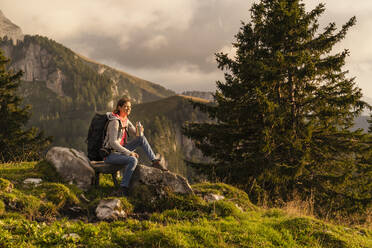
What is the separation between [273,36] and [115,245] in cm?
1391

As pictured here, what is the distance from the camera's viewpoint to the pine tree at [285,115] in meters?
12.5

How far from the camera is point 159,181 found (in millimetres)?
7434

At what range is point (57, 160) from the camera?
25.5ft

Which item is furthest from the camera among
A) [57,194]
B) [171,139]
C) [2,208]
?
[171,139]

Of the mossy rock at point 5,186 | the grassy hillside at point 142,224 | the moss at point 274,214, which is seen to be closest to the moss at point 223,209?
the grassy hillside at point 142,224

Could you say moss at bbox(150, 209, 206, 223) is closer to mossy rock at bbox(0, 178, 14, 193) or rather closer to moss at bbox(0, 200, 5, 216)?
moss at bbox(0, 200, 5, 216)

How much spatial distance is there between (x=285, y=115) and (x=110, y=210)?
10.0 meters

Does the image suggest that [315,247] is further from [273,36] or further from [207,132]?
[273,36]

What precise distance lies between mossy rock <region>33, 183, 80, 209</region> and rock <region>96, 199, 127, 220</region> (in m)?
0.85

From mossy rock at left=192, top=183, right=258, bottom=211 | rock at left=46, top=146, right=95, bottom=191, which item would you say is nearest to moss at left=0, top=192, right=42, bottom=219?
rock at left=46, top=146, right=95, bottom=191

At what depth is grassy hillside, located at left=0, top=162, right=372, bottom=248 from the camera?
14.8 feet

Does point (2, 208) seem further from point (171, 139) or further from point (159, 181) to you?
point (171, 139)

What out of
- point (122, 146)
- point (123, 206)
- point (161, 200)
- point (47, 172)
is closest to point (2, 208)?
point (47, 172)

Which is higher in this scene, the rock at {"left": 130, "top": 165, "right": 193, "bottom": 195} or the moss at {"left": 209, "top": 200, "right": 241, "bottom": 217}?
the rock at {"left": 130, "top": 165, "right": 193, "bottom": 195}
